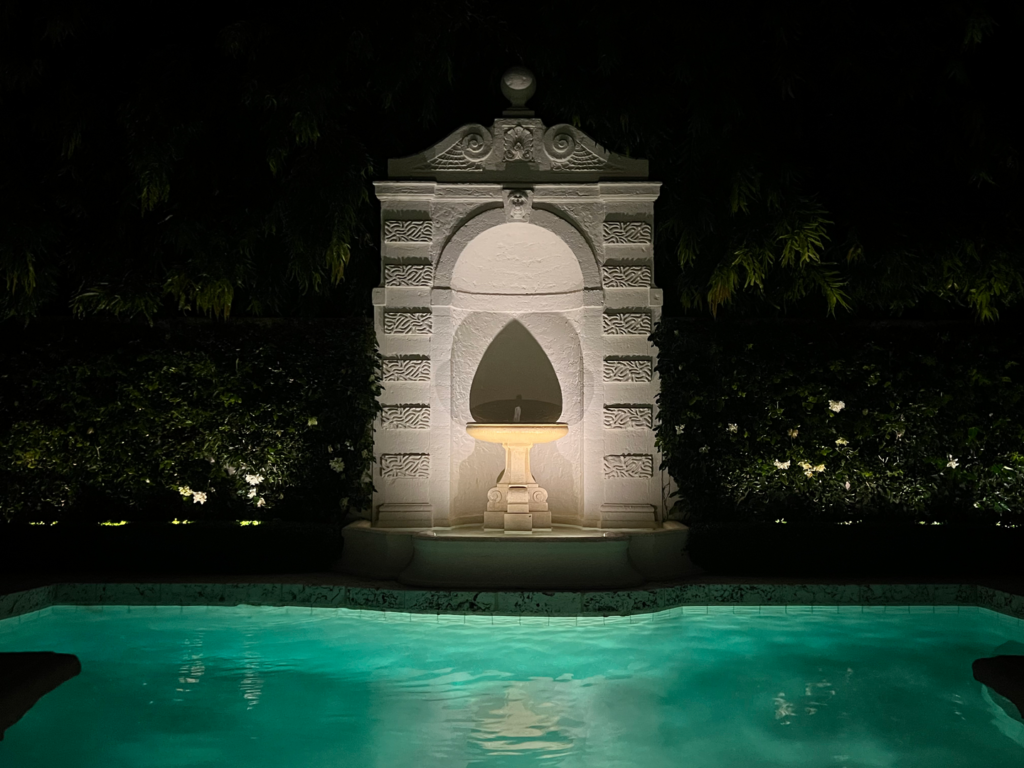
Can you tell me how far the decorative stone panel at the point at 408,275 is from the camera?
380 inches

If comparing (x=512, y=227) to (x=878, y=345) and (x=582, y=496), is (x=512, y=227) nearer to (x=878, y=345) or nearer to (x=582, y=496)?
(x=582, y=496)

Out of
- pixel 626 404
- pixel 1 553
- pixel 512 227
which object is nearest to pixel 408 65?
pixel 512 227

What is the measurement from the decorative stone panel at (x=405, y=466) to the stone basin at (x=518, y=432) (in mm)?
562

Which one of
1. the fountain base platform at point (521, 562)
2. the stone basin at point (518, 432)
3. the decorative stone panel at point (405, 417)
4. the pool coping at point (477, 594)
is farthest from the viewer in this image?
the decorative stone panel at point (405, 417)

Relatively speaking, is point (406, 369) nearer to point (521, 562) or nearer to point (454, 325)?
point (454, 325)

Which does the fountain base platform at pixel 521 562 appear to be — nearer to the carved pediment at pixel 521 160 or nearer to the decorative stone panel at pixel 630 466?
the decorative stone panel at pixel 630 466

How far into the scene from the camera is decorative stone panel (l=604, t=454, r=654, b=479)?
9.59 m

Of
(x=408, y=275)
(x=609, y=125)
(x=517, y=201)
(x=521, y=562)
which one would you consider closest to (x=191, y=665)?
(x=521, y=562)

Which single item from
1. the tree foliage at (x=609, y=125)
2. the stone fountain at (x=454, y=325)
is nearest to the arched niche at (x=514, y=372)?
the stone fountain at (x=454, y=325)

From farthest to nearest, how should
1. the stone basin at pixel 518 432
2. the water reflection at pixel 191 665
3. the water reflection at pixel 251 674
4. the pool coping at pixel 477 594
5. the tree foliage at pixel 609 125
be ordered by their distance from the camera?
the tree foliage at pixel 609 125, the stone basin at pixel 518 432, the pool coping at pixel 477 594, the water reflection at pixel 191 665, the water reflection at pixel 251 674

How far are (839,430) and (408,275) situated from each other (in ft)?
14.5

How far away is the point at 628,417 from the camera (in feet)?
31.6

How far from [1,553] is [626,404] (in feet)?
19.7

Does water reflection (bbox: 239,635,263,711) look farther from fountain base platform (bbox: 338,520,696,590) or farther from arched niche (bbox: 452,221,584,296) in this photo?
arched niche (bbox: 452,221,584,296)
